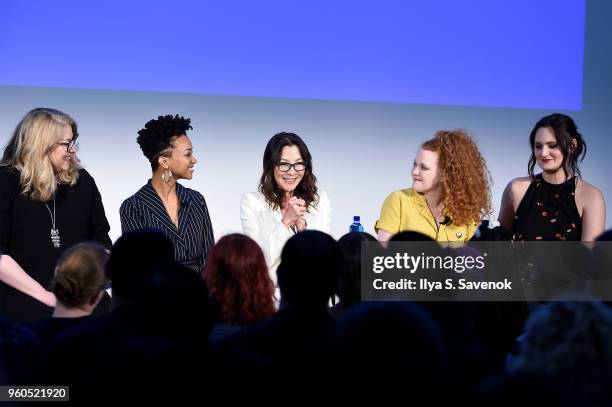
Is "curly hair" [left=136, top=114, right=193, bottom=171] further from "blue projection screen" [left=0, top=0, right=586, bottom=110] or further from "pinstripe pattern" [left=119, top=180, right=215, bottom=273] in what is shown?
"blue projection screen" [left=0, top=0, right=586, bottom=110]

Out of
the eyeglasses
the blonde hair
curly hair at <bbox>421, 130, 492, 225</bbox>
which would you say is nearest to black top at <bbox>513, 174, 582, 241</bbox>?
curly hair at <bbox>421, 130, 492, 225</bbox>

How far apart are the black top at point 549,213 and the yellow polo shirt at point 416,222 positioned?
0.75ft

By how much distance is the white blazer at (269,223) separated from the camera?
12.1 feet

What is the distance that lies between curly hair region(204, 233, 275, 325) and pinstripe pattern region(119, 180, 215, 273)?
1.04 meters

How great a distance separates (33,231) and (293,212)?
113 centimetres

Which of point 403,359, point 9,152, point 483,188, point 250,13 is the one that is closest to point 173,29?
point 250,13

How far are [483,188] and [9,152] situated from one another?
2018 mm

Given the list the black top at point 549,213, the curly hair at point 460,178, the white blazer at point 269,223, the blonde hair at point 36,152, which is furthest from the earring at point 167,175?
the black top at point 549,213

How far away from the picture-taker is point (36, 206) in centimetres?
322

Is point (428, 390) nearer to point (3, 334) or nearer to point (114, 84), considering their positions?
point (3, 334)

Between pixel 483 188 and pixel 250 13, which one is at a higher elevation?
pixel 250 13

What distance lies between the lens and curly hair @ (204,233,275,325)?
2.47m

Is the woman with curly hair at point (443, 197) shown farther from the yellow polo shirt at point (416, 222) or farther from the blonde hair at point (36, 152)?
the blonde hair at point (36, 152)

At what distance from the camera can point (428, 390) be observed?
52.5 inches
